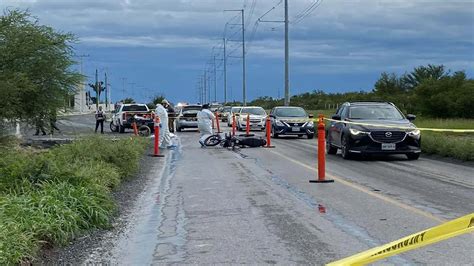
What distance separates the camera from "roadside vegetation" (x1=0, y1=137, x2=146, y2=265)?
628 centimetres

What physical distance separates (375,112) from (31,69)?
9641 mm

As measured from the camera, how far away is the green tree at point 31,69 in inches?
492

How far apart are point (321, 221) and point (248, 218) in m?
1.02

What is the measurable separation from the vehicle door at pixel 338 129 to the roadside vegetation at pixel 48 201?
24.9ft

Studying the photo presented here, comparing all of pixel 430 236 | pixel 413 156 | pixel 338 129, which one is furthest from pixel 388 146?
pixel 430 236

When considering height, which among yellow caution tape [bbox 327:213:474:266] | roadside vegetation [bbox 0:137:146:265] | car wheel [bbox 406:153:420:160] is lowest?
car wheel [bbox 406:153:420:160]

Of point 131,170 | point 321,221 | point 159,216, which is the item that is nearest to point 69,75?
point 131,170

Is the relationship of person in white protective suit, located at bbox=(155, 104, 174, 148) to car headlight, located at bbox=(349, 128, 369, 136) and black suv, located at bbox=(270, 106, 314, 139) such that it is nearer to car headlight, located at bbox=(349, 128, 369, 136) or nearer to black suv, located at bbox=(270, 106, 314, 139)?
black suv, located at bbox=(270, 106, 314, 139)

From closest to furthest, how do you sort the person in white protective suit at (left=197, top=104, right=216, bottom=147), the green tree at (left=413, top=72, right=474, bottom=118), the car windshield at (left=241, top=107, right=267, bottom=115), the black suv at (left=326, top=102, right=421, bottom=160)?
the black suv at (left=326, top=102, right=421, bottom=160)
the person in white protective suit at (left=197, top=104, right=216, bottom=147)
the car windshield at (left=241, top=107, right=267, bottom=115)
the green tree at (left=413, top=72, right=474, bottom=118)

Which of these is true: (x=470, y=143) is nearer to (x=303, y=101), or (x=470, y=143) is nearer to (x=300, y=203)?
(x=300, y=203)

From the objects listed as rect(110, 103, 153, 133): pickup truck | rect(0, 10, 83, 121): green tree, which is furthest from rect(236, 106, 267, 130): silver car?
rect(0, 10, 83, 121): green tree

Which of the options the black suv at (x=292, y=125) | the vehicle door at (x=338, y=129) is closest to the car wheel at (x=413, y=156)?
the vehicle door at (x=338, y=129)

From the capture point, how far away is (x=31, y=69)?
43.1ft

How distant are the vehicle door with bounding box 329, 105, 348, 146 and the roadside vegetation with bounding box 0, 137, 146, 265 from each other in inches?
299
